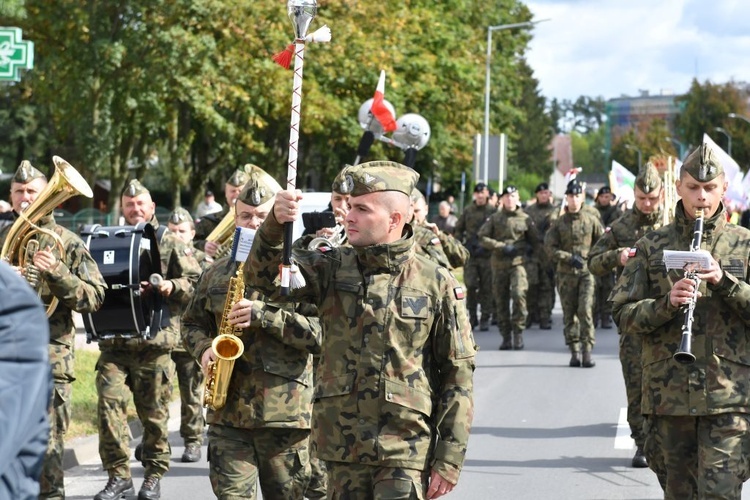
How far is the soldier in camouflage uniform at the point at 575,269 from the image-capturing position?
1530cm

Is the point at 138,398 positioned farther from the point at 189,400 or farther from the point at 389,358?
the point at 389,358

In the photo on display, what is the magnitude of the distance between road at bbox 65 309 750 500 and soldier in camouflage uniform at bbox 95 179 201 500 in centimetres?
32

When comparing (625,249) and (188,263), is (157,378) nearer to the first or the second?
(188,263)

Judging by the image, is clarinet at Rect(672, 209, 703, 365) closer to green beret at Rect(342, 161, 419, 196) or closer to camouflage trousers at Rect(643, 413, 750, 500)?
camouflage trousers at Rect(643, 413, 750, 500)

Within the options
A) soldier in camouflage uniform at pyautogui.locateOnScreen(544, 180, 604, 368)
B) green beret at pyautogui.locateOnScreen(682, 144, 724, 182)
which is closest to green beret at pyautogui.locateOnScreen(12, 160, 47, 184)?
green beret at pyautogui.locateOnScreen(682, 144, 724, 182)

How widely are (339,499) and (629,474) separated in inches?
193

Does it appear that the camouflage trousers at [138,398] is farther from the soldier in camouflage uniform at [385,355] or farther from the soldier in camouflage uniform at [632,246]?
the soldier in camouflage uniform at [385,355]

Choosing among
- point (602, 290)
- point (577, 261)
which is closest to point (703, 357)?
point (577, 261)

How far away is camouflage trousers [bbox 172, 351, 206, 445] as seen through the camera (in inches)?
403

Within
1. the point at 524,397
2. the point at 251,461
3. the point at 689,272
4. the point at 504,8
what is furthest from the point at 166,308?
the point at 504,8

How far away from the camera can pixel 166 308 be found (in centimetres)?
892

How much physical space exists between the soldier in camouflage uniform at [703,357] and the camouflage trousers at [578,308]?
8777mm

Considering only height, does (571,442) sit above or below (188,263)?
below

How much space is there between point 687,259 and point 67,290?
3469 millimetres
